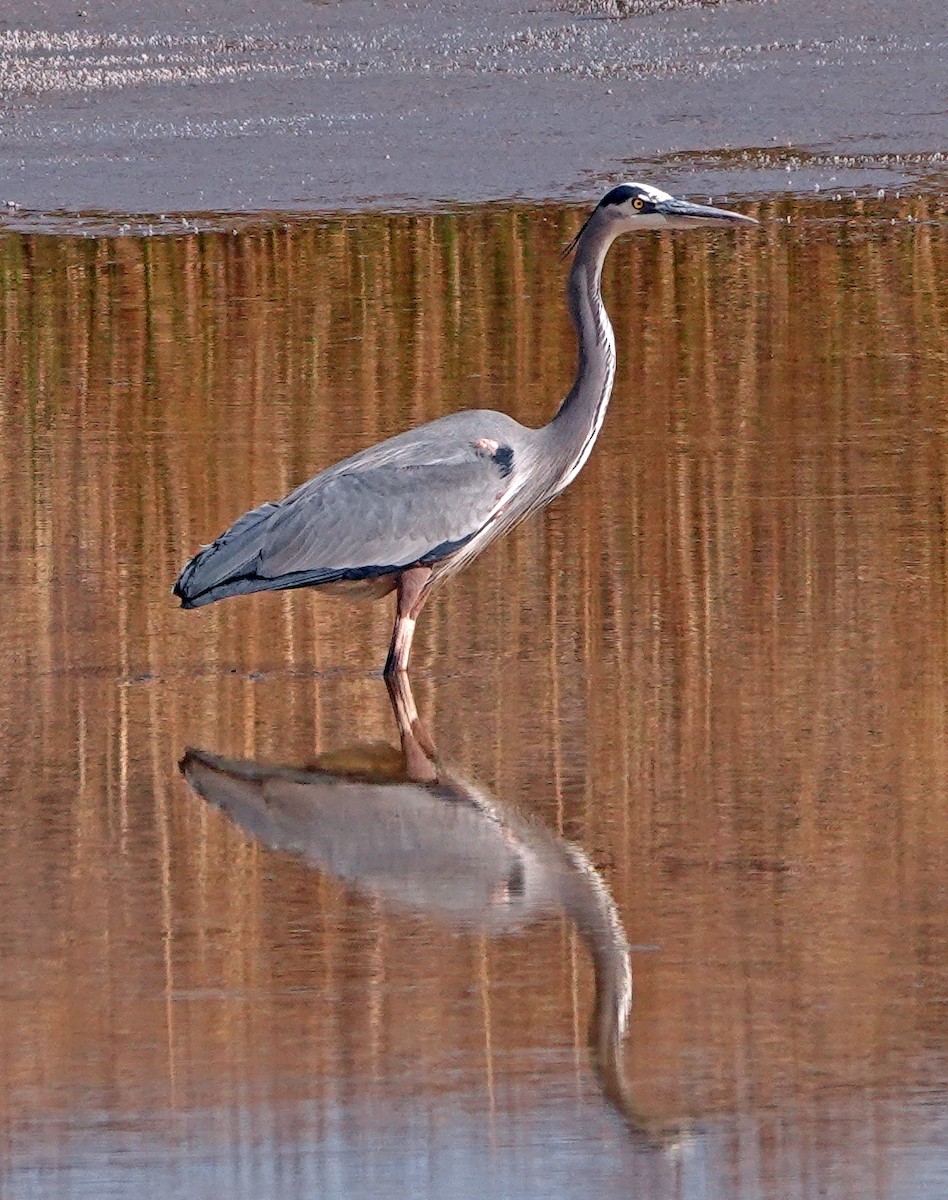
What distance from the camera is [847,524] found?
800 centimetres

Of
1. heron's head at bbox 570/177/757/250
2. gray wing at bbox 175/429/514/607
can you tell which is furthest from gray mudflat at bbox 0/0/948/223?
gray wing at bbox 175/429/514/607

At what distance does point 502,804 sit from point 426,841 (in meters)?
0.24

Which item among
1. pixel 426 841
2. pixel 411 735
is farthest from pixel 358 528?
pixel 426 841

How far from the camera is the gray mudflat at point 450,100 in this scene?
597 inches

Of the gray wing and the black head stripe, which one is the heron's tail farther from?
the black head stripe

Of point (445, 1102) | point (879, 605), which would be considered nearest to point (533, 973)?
point (445, 1102)

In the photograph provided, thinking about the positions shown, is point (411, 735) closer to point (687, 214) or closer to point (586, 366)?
point (586, 366)

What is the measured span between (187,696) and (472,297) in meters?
5.62

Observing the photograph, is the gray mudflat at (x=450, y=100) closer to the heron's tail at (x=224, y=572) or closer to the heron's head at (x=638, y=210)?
the heron's head at (x=638, y=210)

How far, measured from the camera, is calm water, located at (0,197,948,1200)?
4.34 metres

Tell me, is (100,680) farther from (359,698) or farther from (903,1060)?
(903,1060)

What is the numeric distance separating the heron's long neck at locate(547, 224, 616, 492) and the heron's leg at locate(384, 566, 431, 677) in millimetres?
521

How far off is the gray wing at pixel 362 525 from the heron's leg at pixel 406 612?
0.04 m

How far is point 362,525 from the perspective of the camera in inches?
284
